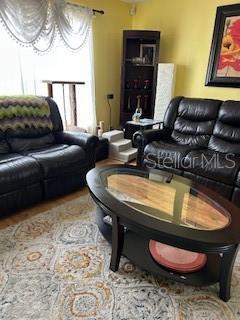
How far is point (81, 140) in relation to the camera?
277cm

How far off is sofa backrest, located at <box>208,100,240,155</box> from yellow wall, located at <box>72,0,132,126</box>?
197 centimetres

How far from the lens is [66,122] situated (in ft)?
12.3

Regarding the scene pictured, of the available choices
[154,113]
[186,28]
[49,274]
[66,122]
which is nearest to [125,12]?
[186,28]

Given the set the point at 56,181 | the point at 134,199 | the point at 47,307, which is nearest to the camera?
the point at 47,307

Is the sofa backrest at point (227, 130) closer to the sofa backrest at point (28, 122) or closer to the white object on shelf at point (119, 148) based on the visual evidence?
the white object on shelf at point (119, 148)

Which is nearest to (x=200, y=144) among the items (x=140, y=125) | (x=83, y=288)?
(x=140, y=125)

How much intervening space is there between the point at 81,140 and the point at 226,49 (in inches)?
90.7

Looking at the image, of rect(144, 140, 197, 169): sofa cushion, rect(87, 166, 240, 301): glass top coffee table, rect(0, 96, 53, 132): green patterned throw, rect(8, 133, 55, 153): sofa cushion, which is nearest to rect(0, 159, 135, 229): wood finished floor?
rect(87, 166, 240, 301): glass top coffee table

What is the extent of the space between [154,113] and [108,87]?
36.0 inches

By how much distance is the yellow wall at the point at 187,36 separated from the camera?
3457mm

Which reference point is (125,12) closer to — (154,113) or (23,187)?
(154,113)

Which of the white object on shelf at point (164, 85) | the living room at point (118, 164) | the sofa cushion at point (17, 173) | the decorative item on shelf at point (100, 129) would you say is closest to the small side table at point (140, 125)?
the living room at point (118, 164)

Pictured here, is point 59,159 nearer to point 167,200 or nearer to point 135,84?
point 167,200

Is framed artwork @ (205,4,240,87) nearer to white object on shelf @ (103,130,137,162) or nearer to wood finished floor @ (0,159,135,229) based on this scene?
white object on shelf @ (103,130,137,162)
